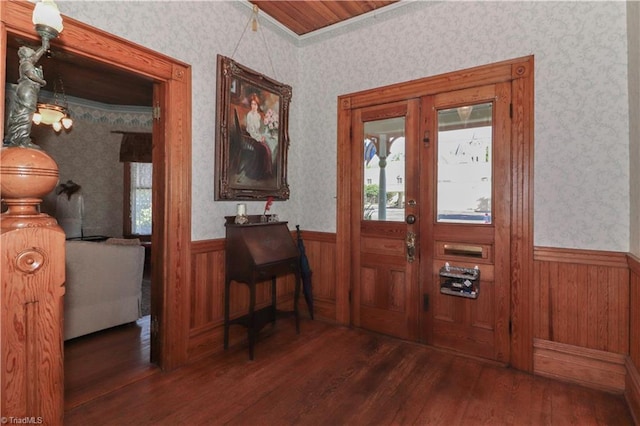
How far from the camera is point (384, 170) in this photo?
10.6 feet

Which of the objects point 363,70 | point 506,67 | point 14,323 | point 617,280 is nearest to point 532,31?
point 506,67

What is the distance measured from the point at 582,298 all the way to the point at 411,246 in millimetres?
1254

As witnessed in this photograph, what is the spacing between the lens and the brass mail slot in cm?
274

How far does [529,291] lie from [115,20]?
136 inches

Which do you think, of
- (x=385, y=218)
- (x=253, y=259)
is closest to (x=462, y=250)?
(x=385, y=218)

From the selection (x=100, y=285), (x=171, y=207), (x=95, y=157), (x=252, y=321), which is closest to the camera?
(x=171, y=207)

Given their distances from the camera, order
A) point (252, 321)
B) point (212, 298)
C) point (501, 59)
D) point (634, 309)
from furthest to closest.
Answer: point (212, 298) < point (252, 321) < point (501, 59) < point (634, 309)

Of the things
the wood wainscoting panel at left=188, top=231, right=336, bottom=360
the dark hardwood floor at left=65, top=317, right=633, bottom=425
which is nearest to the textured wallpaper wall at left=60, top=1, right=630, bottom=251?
the wood wainscoting panel at left=188, top=231, right=336, bottom=360

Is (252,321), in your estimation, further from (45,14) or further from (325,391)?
(45,14)

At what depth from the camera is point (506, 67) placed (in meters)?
2.60

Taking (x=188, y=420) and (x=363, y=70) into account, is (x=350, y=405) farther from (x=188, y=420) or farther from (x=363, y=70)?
(x=363, y=70)

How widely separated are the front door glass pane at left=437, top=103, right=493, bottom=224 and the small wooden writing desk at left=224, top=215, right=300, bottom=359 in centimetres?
142

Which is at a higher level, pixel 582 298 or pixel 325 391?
pixel 582 298

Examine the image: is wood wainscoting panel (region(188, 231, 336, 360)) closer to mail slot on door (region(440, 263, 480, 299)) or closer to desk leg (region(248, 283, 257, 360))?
desk leg (region(248, 283, 257, 360))
